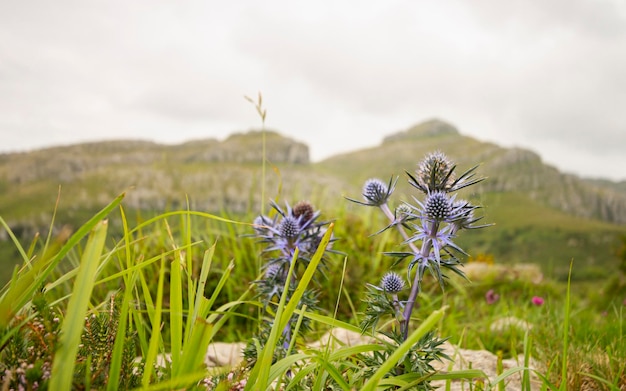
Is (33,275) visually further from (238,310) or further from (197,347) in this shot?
(238,310)

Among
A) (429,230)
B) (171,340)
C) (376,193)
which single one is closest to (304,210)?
(376,193)

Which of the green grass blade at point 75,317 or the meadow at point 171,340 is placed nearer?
the green grass blade at point 75,317

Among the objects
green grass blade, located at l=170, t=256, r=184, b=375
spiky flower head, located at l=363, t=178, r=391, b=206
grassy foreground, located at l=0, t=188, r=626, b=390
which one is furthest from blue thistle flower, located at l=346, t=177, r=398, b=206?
green grass blade, located at l=170, t=256, r=184, b=375

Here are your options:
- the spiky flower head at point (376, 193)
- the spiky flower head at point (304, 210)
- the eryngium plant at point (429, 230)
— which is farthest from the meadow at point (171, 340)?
the spiky flower head at point (304, 210)

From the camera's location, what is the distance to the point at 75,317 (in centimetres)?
112

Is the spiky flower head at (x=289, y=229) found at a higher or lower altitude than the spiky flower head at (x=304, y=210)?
lower

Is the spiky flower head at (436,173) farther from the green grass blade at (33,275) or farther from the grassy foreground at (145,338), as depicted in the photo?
the green grass blade at (33,275)

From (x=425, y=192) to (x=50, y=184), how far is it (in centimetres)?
21643

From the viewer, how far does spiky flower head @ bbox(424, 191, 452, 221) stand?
5.11 feet

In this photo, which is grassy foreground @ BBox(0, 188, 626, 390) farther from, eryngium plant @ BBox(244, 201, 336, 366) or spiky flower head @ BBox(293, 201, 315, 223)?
spiky flower head @ BBox(293, 201, 315, 223)

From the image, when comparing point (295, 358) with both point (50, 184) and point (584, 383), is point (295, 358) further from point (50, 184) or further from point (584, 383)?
point (50, 184)

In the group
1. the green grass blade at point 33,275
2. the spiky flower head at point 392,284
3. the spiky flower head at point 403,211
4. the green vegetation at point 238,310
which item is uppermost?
the spiky flower head at point 403,211

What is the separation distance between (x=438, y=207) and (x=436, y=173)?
188 millimetres

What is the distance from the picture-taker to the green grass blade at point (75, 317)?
1.02 metres
